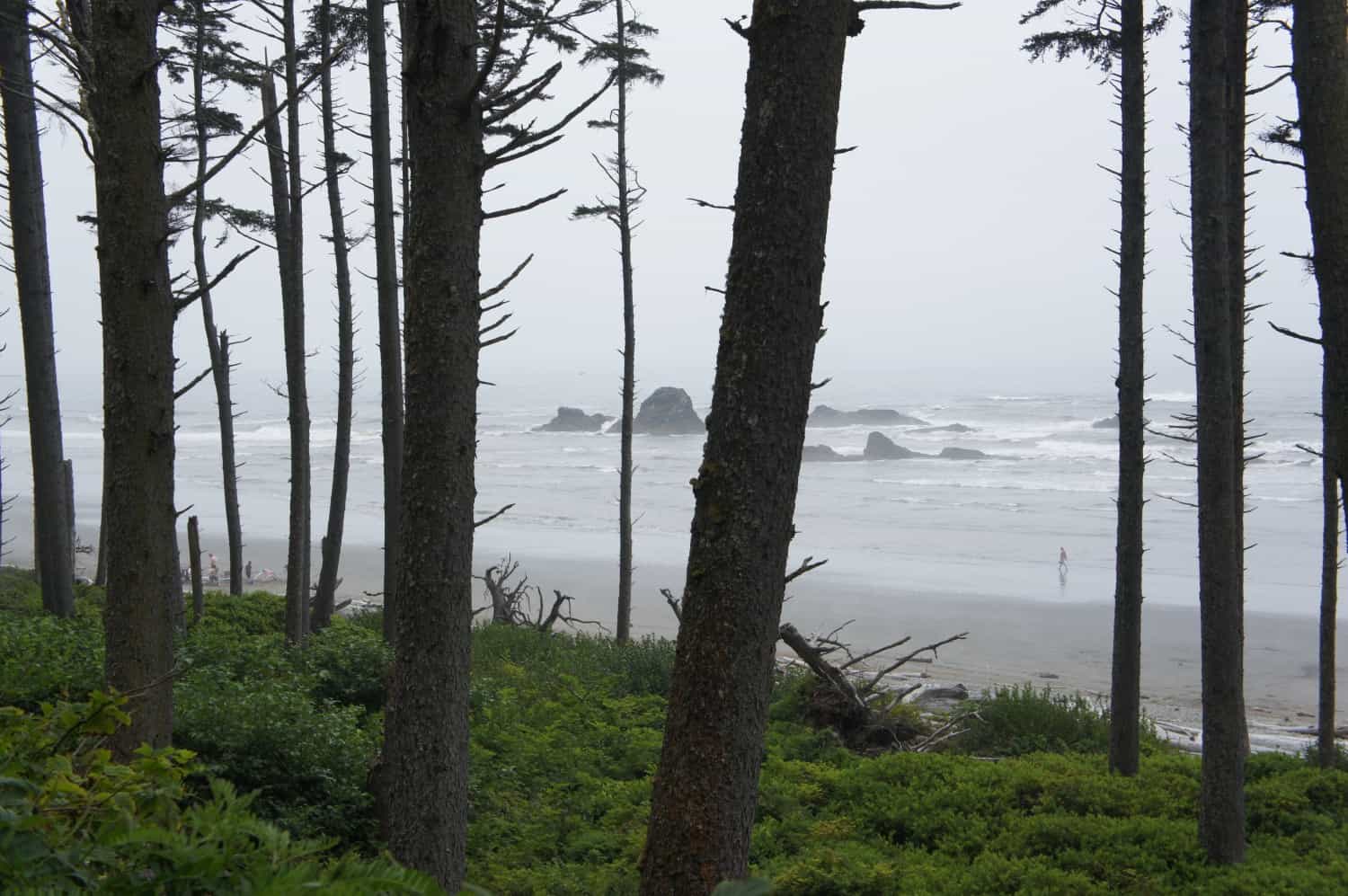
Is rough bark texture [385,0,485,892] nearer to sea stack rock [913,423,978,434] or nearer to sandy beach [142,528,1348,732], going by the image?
sandy beach [142,528,1348,732]

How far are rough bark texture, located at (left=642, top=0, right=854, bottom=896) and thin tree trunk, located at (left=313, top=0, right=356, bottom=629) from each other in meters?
10.8

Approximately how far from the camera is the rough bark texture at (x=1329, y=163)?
463 cm

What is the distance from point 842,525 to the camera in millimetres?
32125

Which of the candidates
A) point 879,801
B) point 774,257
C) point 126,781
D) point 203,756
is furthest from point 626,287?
point 126,781

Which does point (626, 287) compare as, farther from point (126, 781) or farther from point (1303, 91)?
point (126, 781)

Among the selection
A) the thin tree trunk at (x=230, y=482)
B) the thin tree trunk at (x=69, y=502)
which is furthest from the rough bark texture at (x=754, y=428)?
the thin tree trunk at (x=230, y=482)

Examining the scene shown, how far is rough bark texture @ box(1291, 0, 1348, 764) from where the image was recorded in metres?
4.63

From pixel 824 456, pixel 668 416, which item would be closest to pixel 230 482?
pixel 824 456

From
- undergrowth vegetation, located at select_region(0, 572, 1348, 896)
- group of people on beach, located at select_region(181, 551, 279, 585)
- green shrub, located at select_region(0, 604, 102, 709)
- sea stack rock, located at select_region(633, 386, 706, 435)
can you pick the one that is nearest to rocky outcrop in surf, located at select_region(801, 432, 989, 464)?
sea stack rock, located at select_region(633, 386, 706, 435)

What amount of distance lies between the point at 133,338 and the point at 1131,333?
23.2 feet

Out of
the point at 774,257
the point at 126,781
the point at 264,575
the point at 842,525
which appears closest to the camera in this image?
the point at 126,781

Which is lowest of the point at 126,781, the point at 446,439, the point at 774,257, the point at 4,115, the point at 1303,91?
the point at 126,781

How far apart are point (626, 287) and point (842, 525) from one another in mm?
16918

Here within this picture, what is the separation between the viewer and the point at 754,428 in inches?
141
